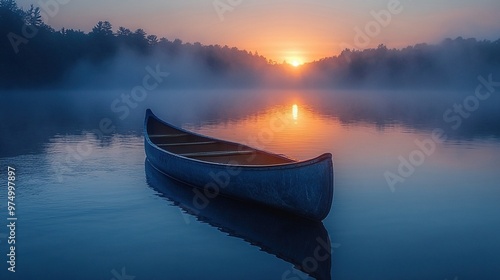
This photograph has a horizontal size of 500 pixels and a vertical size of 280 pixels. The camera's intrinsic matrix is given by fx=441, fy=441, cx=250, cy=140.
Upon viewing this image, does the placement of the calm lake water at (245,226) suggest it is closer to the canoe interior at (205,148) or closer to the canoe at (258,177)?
the canoe at (258,177)

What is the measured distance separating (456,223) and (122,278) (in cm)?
921

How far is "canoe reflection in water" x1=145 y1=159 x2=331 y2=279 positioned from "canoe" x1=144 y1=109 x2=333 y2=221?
0.31 m

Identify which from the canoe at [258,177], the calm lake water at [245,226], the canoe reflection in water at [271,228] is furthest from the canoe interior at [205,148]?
the canoe reflection in water at [271,228]

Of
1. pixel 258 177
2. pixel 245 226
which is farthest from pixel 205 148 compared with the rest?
pixel 245 226

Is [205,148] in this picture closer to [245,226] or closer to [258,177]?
[258,177]

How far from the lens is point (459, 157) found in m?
23.0

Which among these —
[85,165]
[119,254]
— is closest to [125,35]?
[85,165]

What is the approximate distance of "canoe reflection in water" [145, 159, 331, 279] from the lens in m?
10.1

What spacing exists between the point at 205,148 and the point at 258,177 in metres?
7.96

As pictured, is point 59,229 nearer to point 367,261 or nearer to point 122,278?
point 122,278

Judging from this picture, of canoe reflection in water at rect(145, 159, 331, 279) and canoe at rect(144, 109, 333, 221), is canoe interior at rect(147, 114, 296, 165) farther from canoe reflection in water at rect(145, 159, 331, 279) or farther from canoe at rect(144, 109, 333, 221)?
canoe reflection in water at rect(145, 159, 331, 279)

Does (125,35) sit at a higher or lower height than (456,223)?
higher

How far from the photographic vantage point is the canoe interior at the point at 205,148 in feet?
55.4

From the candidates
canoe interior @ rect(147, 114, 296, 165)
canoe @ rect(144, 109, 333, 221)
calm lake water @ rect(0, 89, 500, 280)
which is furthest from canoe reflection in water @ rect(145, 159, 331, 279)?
canoe interior @ rect(147, 114, 296, 165)
